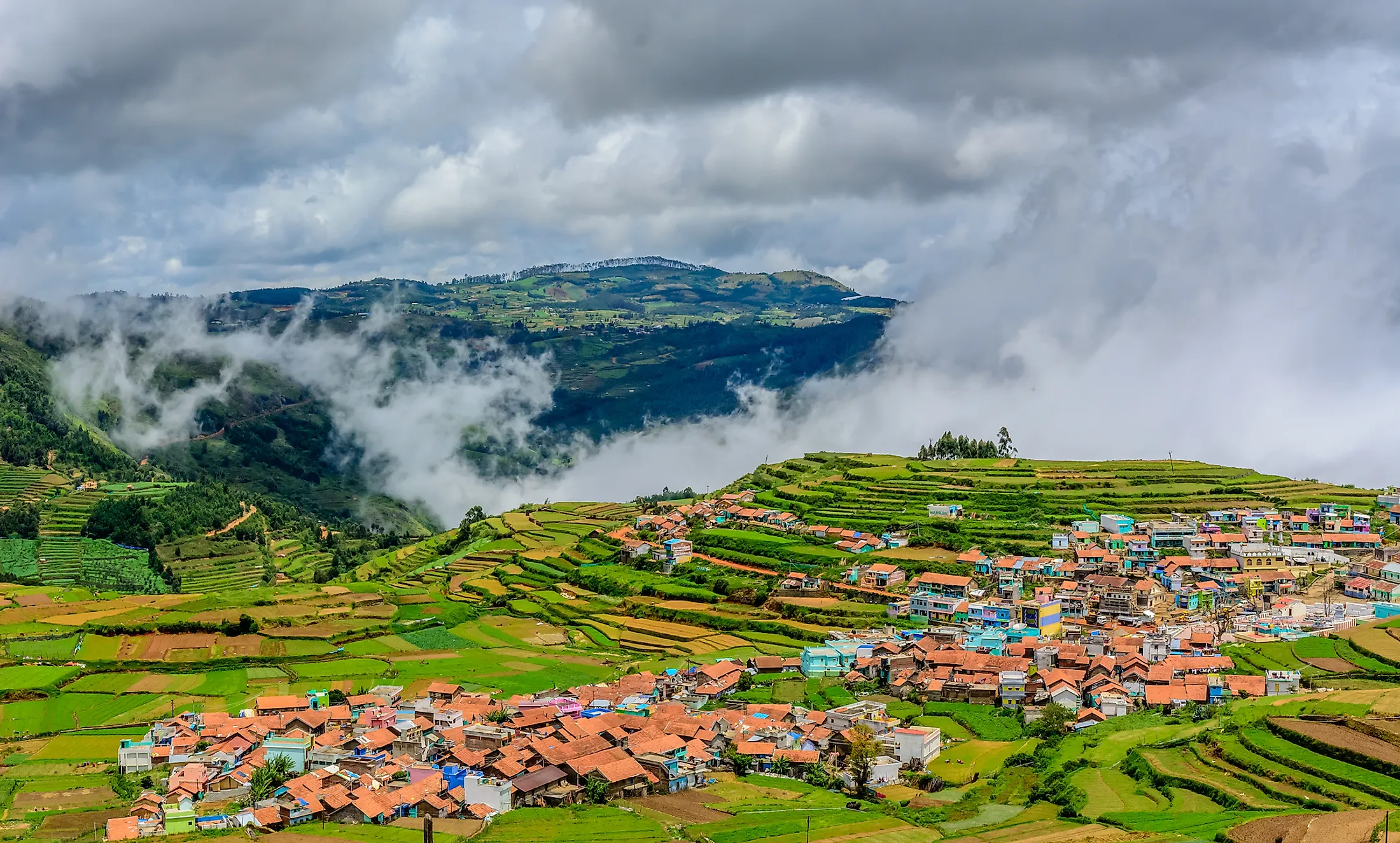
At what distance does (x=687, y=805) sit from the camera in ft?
96.6

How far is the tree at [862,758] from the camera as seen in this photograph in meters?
30.7

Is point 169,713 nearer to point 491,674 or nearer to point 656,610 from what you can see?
point 491,674

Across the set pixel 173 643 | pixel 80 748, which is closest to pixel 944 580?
pixel 173 643

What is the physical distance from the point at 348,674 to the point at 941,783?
23608 millimetres

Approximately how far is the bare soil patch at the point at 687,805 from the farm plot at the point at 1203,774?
9.85 meters

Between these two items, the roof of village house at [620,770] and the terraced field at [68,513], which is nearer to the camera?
the roof of village house at [620,770]

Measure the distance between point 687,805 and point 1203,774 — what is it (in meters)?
11.3

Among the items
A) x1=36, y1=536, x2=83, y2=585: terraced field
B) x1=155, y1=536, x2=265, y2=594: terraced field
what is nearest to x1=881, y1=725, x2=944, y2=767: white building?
x1=155, y1=536, x2=265, y2=594: terraced field

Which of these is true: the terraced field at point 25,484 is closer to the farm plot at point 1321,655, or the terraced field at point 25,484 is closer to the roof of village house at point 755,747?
the roof of village house at point 755,747

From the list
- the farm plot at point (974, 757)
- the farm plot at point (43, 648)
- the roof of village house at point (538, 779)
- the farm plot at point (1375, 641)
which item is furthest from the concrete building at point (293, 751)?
the farm plot at point (1375, 641)

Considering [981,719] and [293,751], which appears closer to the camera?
[293,751]

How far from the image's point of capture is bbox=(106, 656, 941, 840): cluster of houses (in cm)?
2936

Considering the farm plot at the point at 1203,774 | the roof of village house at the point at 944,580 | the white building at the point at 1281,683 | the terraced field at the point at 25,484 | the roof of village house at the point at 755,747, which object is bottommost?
the roof of village house at the point at 755,747

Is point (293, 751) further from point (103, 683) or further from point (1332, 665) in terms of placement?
point (1332, 665)
